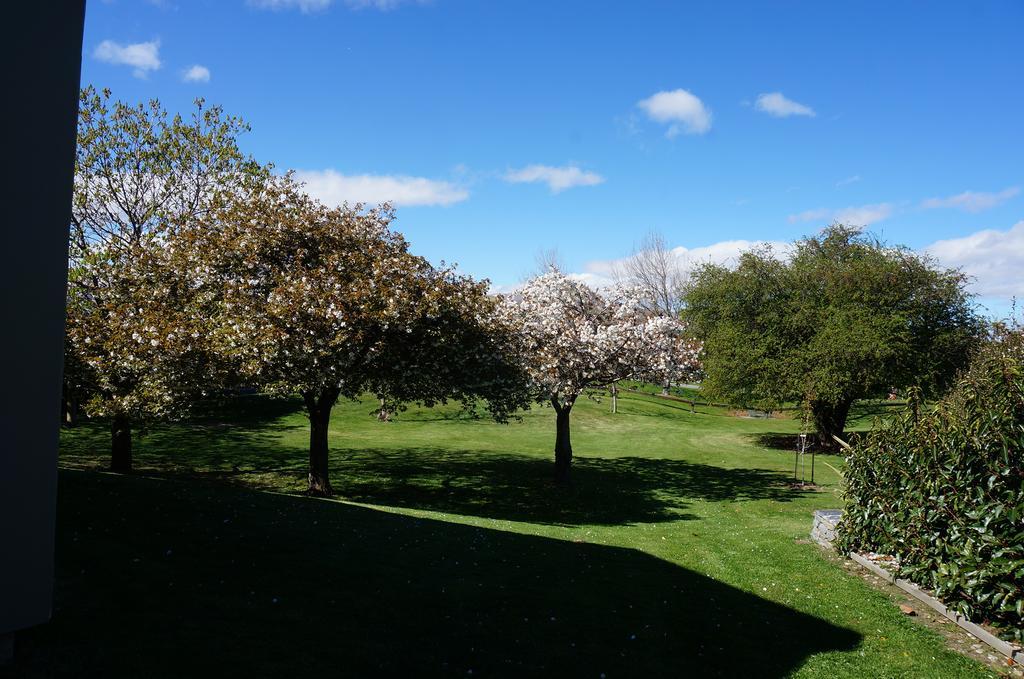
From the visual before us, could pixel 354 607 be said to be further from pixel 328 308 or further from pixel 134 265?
pixel 134 265

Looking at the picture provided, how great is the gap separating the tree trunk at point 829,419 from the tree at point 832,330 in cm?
7

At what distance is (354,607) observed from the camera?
797cm

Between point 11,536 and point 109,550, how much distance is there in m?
4.13

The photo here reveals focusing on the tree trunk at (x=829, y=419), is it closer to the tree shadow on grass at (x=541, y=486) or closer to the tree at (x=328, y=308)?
the tree shadow on grass at (x=541, y=486)

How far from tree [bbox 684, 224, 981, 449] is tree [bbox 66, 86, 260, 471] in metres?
26.2

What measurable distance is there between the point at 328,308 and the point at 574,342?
33.3ft

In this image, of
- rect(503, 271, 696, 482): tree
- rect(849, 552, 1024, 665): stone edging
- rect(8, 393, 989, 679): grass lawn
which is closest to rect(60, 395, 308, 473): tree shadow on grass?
rect(8, 393, 989, 679): grass lawn

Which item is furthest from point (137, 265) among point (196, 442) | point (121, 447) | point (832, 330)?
point (832, 330)

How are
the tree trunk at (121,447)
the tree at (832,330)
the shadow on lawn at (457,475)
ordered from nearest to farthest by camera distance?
1. the tree trunk at (121,447)
2. the shadow on lawn at (457,475)
3. the tree at (832,330)

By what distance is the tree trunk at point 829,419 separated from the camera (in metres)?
36.4

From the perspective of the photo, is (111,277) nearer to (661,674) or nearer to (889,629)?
(661,674)

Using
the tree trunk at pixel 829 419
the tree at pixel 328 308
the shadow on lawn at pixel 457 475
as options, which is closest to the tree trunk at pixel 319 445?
the tree at pixel 328 308

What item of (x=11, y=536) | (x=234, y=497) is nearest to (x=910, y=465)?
(x=11, y=536)

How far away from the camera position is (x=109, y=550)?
8.52 metres
